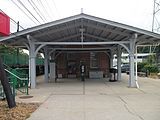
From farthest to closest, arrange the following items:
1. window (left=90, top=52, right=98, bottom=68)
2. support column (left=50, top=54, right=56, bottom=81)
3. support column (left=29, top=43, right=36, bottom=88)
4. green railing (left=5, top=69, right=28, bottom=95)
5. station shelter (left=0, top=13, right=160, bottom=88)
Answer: window (left=90, top=52, right=98, bottom=68) < support column (left=50, top=54, right=56, bottom=81) < support column (left=29, top=43, right=36, bottom=88) < station shelter (left=0, top=13, right=160, bottom=88) < green railing (left=5, top=69, right=28, bottom=95)

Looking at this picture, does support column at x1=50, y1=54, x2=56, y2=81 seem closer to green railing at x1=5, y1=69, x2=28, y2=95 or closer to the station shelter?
the station shelter

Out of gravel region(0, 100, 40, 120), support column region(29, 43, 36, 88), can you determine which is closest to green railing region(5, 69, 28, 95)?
support column region(29, 43, 36, 88)

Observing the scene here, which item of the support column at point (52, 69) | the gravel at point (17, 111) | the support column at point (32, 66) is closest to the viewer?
the gravel at point (17, 111)

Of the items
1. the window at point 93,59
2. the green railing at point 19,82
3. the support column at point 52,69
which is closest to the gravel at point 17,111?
the green railing at point 19,82

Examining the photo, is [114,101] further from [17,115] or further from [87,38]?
[87,38]

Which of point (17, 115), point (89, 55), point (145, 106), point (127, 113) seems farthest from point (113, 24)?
point (89, 55)

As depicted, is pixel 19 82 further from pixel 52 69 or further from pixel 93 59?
pixel 93 59

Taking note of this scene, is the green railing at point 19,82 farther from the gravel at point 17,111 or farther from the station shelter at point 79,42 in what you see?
the gravel at point 17,111

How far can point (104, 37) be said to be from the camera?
2320 cm

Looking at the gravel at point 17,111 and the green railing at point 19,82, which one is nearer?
the gravel at point 17,111

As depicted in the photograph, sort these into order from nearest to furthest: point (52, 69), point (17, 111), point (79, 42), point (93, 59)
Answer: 1. point (17, 111)
2. point (79, 42)
3. point (52, 69)
4. point (93, 59)

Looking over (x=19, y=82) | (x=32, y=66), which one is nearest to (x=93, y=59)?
(x=32, y=66)

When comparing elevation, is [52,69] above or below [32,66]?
below

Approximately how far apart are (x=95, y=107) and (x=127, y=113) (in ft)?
5.07
